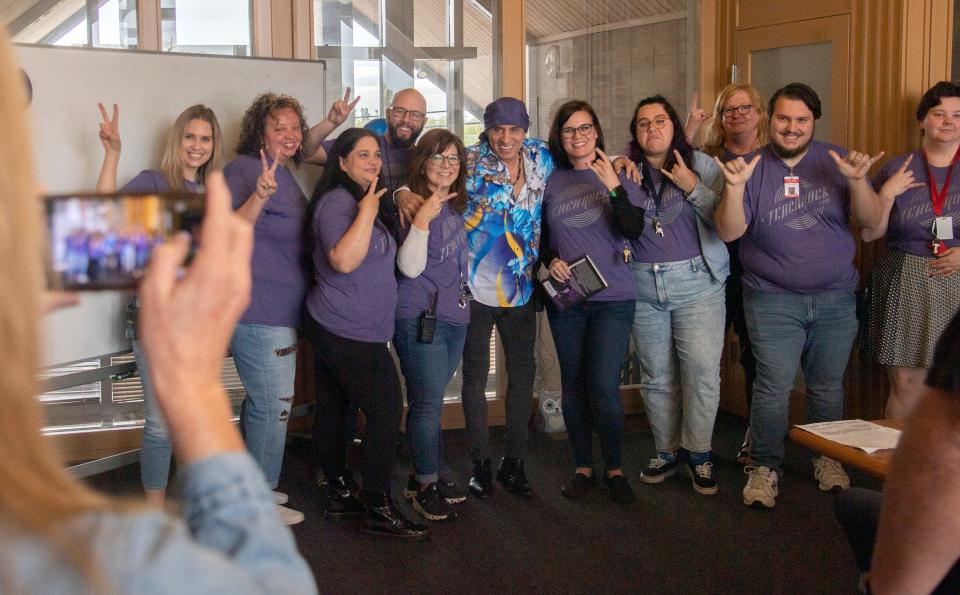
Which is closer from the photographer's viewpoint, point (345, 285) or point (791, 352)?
point (345, 285)

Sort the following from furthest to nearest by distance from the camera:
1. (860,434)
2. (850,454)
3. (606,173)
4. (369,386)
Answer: (606,173) < (369,386) < (860,434) < (850,454)

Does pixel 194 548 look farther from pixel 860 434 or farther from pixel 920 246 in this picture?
pixel 920 246

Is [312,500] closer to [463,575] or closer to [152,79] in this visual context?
[463,575]

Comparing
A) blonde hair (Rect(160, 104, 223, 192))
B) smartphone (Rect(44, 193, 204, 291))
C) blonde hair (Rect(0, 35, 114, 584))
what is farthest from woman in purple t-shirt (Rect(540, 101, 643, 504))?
blonde hair (Rect(0, 35, 114, 584))

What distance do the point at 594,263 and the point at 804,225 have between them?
78 centimetres

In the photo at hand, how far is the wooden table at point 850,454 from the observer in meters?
1.53

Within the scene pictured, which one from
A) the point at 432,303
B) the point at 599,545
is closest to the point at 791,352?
the point at 599,545

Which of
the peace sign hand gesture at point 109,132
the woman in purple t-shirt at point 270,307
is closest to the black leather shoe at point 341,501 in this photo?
the woman in purple t-shirt at point 270,307

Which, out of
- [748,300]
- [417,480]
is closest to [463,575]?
[417,480]

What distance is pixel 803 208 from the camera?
3.43m

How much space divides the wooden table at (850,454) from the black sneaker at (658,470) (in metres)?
1.99

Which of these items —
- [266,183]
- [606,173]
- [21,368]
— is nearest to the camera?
[21,368]

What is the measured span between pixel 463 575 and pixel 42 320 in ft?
8.04

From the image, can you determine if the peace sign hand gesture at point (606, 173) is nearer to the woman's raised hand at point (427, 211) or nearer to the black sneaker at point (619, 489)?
the woman's raised hand at point (427, 211)
